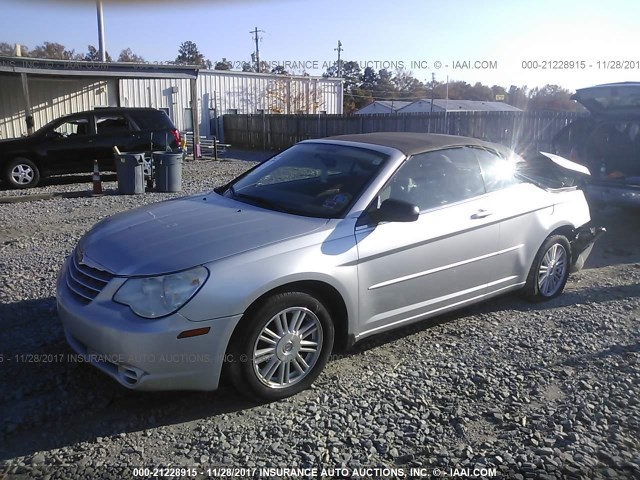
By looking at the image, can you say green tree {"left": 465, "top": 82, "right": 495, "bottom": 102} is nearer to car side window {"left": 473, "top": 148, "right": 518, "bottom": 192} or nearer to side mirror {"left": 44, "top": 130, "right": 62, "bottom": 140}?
side mirror {"left": 44, "top": 130, "right": 62, "bottom": 140}

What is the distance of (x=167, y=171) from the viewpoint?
38.9ft

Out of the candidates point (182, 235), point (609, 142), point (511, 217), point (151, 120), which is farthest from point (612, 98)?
point (151, 120)

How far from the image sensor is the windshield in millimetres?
4043

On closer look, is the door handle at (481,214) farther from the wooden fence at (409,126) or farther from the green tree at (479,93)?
the green tree at (479,93)

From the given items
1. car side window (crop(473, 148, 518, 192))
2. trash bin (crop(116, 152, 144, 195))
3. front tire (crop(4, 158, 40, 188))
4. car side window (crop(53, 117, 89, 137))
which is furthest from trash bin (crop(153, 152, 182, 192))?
car side window (crop(473, 148, 518, 192))

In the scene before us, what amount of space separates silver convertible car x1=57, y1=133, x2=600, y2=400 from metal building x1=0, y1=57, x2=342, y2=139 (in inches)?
554

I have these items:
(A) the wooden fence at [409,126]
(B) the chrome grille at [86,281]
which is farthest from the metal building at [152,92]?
(B) the chrome grille at [86,281]

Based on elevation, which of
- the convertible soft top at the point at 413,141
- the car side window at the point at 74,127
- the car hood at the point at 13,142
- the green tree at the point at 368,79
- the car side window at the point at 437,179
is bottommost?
the car side window at the point at 437,179

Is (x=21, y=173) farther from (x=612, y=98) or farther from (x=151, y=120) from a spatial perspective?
(x=612, y=98)

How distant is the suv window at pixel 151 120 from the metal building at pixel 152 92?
3525 millimetres

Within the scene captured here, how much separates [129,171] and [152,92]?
15.3 metres

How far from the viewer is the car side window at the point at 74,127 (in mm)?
13188

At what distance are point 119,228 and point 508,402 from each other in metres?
2.86

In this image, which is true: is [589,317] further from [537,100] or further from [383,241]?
[537,100]
